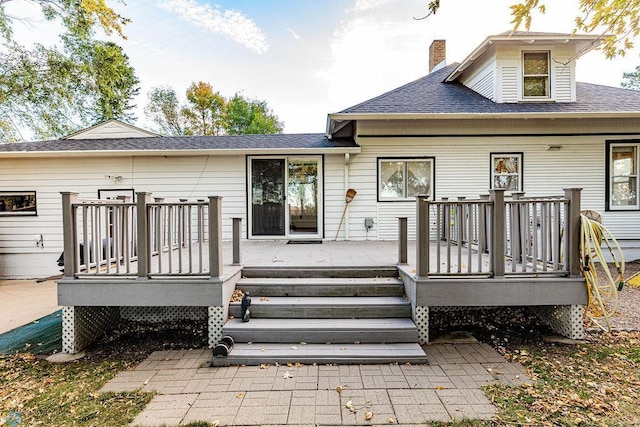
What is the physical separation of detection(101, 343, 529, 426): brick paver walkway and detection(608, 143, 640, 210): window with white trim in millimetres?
7005

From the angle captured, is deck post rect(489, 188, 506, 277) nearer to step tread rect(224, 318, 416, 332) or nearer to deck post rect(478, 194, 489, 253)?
deck post rect(478, 194, 489, 253)

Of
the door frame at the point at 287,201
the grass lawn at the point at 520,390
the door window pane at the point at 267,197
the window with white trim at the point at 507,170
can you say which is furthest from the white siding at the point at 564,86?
the door window pane at the point at 267,197

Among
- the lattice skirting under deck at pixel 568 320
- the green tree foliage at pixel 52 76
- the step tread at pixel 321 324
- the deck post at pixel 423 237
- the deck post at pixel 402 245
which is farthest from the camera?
the green tree foliage at pixel 52 76

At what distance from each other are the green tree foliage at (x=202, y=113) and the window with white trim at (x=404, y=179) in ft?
60.2

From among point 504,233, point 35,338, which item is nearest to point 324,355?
point 504,233

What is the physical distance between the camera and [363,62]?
14.5m

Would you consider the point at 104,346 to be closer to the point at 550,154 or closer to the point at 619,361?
the point at 619,361

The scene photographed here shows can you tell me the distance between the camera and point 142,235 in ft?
11.4

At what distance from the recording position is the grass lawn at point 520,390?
2283 mm

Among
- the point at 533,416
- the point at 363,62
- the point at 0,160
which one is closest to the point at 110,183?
the point at 0,160

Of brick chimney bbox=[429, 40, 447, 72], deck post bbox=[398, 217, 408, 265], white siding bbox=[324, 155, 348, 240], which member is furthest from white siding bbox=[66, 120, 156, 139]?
brick chimney bbox=[429, 40, 447, 72]

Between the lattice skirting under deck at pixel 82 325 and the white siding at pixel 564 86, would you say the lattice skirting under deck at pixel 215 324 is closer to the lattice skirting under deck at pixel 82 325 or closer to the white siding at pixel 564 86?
the lattice skirting under deck at pixel 82 325

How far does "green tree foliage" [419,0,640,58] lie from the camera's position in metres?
3.52

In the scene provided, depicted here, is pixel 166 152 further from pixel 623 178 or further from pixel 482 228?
pixel 623 178
